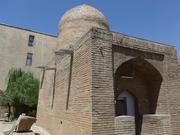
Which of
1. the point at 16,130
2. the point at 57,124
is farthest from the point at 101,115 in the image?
the point at 16,130

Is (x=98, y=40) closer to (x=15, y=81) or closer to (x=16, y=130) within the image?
(x=16, y=130)

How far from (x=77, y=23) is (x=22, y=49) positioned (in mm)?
12849

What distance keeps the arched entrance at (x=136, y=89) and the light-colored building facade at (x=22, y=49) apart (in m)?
15.1

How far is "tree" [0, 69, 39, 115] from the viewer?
17.5 metres

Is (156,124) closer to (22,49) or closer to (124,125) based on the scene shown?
(124,125)

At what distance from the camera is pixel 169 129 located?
667 centimetres

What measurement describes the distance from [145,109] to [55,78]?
454cm

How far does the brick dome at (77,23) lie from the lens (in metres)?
10.7

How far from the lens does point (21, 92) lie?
17641 mm

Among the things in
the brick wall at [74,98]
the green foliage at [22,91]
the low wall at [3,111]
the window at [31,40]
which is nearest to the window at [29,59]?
the window at [31,40]

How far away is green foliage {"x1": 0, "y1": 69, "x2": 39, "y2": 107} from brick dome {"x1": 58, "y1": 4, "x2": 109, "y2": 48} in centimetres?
851

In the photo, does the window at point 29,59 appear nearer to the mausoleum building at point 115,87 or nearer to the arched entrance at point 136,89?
the mausoleum building at point 115,87

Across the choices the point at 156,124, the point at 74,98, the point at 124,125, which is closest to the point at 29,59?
the point at 74,98

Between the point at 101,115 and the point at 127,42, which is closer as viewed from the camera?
the point at 101,115
